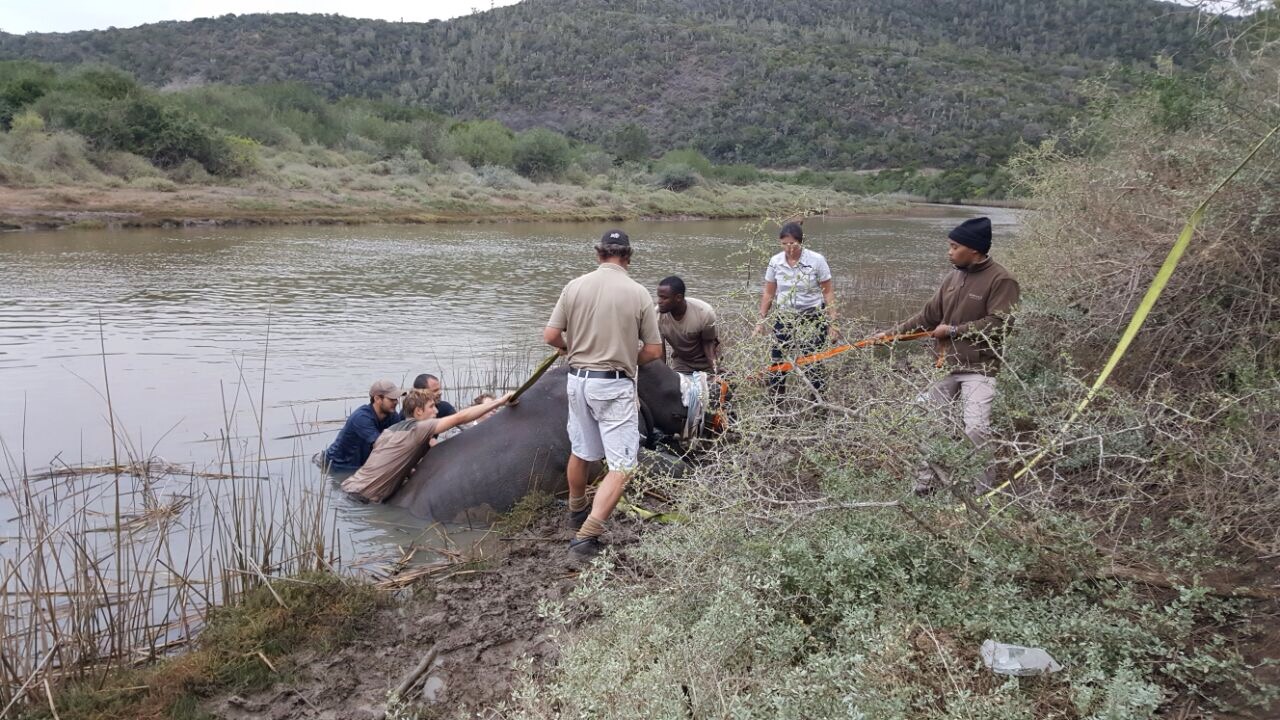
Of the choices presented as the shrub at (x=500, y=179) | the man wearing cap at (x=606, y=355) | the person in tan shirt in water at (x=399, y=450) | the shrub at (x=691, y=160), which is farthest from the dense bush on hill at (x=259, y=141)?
the man wearing cap at (x=606, y=355)

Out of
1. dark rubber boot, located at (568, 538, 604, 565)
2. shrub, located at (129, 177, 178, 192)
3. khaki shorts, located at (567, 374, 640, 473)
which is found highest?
shrub, located at (129, 177, 178, 192)

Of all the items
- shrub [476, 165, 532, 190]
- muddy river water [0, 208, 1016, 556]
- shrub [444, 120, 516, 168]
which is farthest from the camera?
shrub [444, 120, 516, 168]

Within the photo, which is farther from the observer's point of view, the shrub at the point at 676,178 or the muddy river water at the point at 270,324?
the shrub at the point at 676,178

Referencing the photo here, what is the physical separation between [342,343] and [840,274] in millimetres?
10053

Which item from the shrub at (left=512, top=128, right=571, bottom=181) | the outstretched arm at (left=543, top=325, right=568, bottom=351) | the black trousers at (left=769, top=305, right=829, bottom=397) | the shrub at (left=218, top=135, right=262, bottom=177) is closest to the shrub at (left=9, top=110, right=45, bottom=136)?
the shrub at (left=218, top=135, right=262, bottom=177)

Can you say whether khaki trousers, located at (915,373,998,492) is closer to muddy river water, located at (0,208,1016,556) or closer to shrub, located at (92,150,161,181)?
muddy river water, located at (0,208,1016,556)

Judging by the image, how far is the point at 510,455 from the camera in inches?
215

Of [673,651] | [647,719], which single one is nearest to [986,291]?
[673,651]

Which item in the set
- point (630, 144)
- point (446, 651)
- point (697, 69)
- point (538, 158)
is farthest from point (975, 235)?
point (697, 69)

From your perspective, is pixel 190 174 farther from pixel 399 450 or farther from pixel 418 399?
pixel 399 450

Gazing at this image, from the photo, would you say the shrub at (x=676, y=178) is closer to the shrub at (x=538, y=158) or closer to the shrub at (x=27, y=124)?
the shrub at (x=538, y=158)

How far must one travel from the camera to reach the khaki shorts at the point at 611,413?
14.9 ft

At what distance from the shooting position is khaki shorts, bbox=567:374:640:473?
454 cm

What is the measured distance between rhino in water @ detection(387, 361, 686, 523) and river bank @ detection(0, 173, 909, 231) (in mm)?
9244
